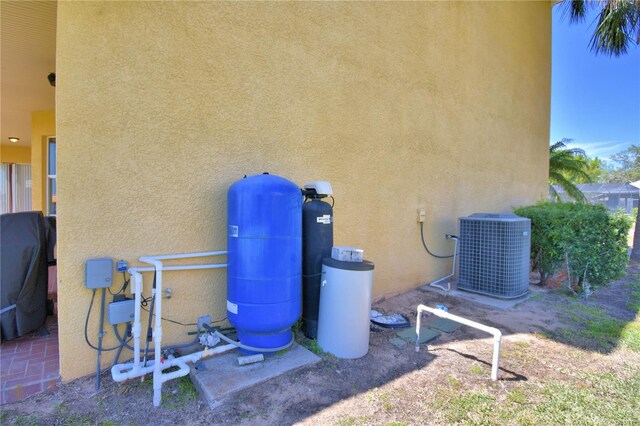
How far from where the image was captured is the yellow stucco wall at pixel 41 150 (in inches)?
238

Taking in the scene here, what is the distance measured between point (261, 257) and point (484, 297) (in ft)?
12.6

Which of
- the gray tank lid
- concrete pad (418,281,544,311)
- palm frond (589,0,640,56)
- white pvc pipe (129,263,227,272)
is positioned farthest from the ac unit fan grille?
palm frond (589,0,640,56)

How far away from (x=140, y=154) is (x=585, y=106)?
4055 centimetres

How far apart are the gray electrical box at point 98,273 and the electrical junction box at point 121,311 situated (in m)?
0.17

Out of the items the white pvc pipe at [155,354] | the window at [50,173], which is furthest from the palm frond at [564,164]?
the window at [50,173]

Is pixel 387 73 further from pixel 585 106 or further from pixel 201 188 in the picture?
pixel 585 106

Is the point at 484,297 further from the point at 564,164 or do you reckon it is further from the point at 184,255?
the point at 564,164

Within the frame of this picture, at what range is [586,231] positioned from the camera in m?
5.05

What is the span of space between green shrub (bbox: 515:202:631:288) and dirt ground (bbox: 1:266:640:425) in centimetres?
225

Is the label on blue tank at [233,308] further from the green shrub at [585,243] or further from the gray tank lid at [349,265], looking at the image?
the green shrub at [585,243]

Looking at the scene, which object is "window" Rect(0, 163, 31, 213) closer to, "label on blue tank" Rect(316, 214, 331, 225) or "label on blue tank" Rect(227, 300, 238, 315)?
"label on blue tank" Rect(227, 300, 238, 315)

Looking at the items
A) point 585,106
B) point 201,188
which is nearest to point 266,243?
point 201,188

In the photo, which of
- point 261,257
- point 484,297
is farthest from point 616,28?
point 261,257

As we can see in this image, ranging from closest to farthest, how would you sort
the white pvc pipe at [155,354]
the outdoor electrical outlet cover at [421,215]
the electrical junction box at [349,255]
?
the white pvc pipe at [155,354] < the electrical junction box at [349,255] < the outdoor electrical outlet cover at [421,215]
